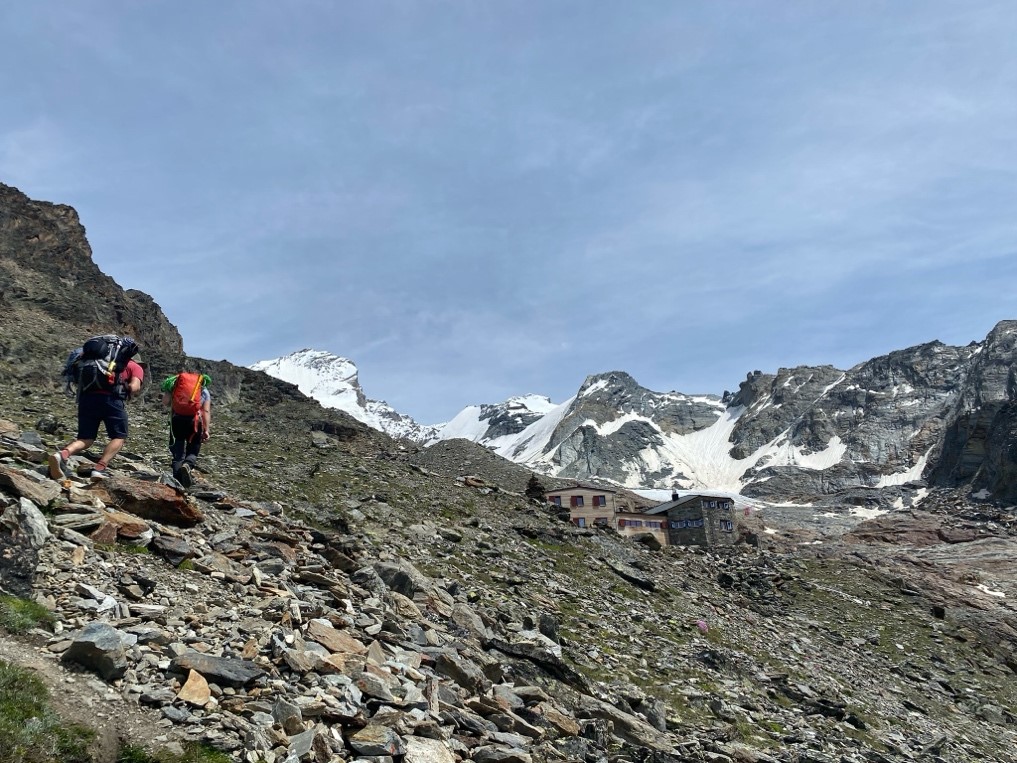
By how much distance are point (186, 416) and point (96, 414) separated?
2512 millimetres

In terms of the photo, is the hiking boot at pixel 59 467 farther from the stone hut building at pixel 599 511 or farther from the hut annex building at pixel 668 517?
the stone hut building at pixel 599 511

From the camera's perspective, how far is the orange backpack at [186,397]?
1556 cm

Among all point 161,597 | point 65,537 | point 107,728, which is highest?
point 65,537

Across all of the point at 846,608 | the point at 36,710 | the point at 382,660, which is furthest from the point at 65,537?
the point at 846,608

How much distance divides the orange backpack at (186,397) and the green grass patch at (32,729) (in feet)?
30.4

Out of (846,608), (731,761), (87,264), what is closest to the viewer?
(731,761)

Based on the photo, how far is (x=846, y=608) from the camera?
4291 centimetres

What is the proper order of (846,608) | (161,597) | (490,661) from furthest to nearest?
(846,608)
(490,661)
(161,597)

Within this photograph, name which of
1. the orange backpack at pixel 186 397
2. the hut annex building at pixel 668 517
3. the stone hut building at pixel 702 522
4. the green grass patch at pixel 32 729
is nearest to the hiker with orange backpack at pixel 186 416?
the orange backpack at pixel 186 397

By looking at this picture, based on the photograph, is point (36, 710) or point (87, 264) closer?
point (36, 710)

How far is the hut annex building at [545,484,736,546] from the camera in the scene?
244 ft

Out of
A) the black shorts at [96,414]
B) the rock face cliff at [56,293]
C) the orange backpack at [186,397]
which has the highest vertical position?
the rock face cliff at [56,293]

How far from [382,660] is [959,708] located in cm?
3186

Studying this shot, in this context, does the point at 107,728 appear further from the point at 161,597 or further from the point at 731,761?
the point at 731,761
